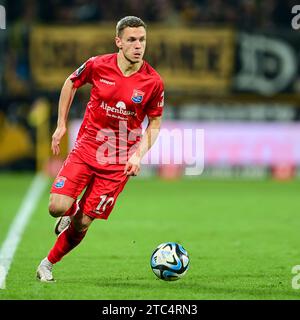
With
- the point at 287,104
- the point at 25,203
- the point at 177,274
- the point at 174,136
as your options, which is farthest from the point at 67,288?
the point at 287,104

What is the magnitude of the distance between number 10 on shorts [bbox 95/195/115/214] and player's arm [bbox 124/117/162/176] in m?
0.36

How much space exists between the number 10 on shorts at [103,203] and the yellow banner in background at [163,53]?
12013 mm

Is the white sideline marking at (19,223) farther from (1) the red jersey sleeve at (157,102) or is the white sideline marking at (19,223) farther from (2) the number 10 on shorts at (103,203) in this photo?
(1) the red jersey sleeve at (157,102)

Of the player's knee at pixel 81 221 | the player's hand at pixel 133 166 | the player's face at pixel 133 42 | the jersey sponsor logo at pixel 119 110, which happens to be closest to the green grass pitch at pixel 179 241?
the player's knee at pixel 81 221

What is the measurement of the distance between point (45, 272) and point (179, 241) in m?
3.14

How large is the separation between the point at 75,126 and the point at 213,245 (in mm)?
9506

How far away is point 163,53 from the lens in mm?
20219

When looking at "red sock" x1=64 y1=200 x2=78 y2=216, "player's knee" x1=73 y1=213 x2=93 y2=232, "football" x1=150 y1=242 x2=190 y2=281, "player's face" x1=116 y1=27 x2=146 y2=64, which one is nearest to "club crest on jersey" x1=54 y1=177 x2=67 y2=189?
"red sock" x1=64 y1=200 x2=78 y2=216

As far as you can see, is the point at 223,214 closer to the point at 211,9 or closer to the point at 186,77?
the point at 186,77

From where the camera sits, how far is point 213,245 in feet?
34.9

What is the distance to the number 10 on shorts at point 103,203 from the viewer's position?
8.16 meters

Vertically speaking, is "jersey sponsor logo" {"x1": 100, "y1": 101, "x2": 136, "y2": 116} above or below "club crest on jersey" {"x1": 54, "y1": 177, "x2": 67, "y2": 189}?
above

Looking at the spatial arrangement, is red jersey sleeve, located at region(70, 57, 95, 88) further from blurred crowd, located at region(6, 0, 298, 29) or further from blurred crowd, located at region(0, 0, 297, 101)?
blurred crowd, located at region(6, 0, 298, 29)

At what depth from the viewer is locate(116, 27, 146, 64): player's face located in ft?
26.0
